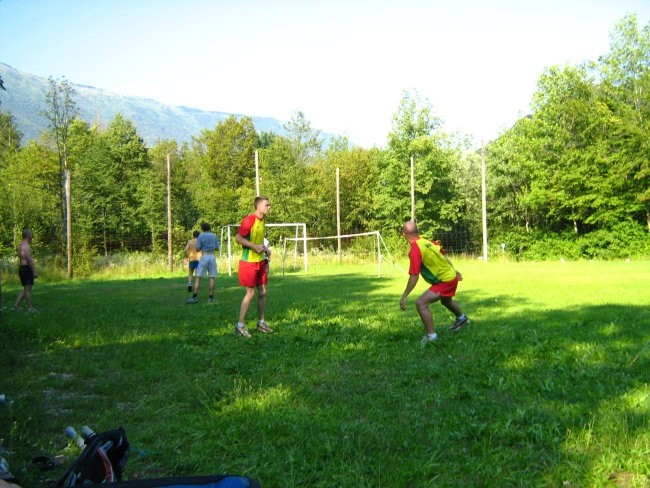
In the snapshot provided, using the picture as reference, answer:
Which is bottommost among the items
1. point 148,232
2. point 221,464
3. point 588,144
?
point 221,464

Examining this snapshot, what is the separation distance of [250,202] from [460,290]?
28.0 m

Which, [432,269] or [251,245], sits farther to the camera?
[251,245]

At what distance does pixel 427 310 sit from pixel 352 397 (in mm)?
2826

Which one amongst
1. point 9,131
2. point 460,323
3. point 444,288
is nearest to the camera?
point 444,288

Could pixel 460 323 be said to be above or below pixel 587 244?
below

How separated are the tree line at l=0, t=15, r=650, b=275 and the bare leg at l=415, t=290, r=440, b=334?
77.0 feet

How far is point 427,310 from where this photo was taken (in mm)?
7016

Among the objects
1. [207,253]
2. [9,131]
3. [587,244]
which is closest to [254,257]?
[207,253]

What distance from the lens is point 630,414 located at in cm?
374

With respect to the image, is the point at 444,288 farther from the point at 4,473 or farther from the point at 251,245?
the point at 4,473

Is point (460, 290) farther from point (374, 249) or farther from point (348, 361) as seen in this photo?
point (374, 249)

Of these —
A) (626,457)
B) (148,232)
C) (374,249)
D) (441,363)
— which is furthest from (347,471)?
(148,232)

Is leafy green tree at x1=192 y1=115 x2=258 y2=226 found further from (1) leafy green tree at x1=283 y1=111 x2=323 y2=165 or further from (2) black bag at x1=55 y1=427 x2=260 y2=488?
(2) black bag at x1=55 y1=427 x2=260 y2=488

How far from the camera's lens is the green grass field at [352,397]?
122 inches
